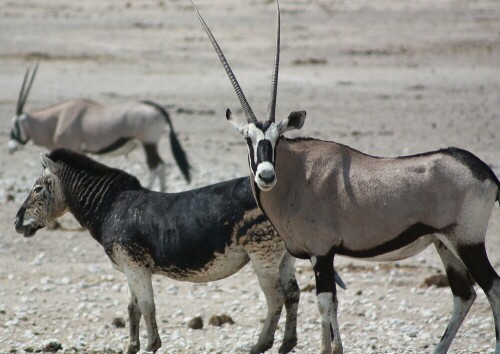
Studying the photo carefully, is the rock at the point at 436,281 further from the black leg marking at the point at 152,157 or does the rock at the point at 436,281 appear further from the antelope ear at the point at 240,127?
the black leg marking at the point at 152,157

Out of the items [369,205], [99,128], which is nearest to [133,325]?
[369,205]

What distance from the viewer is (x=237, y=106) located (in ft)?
72.8

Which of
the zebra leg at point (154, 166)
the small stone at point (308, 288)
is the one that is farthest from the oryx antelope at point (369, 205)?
the zebra leg at point (154, 166)

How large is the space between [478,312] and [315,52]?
1836cm

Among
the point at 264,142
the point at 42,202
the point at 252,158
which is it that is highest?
the point at 264,142

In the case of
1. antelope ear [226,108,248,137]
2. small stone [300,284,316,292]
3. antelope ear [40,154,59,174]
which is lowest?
small stone [300,284,316,292]

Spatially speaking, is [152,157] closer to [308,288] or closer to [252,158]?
[308,288]

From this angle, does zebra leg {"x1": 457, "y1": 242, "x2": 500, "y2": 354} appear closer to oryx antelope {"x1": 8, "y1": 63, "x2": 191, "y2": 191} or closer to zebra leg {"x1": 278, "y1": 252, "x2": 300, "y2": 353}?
zebra leg {"x1": 278, "y1": 252, "x2": 300, "y2": 353}

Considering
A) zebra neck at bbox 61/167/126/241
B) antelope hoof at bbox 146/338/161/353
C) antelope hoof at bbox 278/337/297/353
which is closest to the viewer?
antelope hoof at bbox 278/337/297/353

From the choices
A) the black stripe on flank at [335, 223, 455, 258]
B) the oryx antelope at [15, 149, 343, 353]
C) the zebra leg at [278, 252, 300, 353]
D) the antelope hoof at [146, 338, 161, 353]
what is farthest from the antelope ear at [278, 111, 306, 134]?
the antelope hoof at [146, 338, 161, 353]

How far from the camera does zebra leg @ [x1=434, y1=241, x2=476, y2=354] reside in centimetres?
787

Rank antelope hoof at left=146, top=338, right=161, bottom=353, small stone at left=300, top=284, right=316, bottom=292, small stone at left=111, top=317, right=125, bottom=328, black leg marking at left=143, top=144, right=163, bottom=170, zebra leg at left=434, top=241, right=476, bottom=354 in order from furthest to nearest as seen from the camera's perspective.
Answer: black leg marking at left=143, top=144, right=163, bottom=170
small stone at left=300, top=284, right=316, bottom=292
small stone at left=111, top=317, right=125, bottom=328
antelope hoof at left=146, top=338, right=161, bottom=353
zebra leg at left=434, top=241, right=476, bottom=354

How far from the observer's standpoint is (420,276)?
38.7 ft

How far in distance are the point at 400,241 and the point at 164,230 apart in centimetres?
209
